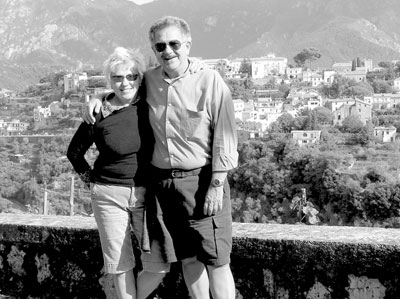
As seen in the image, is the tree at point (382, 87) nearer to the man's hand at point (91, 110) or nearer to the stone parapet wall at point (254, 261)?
the stone parapet wall at point (254, 261)

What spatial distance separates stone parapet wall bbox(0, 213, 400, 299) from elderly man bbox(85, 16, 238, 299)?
9.7 inches

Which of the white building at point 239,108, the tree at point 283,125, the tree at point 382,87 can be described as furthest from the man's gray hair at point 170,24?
the tree at point 382,87

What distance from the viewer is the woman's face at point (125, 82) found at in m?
2.52

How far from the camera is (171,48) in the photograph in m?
2.40

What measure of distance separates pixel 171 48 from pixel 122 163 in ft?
1.74

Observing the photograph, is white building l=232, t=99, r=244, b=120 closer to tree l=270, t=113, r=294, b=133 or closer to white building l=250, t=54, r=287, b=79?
tree l=270, t=113, r=294, b=133

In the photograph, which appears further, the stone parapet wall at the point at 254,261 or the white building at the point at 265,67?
the white building at the point at 265,67

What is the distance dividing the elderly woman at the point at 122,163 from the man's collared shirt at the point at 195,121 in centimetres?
10

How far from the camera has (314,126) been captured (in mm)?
46938

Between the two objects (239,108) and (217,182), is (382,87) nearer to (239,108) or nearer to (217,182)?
(239,108)

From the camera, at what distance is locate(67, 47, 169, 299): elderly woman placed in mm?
2523

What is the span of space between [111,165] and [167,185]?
26 centimetres

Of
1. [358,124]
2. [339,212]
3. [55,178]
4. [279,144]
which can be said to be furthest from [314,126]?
[55,178]

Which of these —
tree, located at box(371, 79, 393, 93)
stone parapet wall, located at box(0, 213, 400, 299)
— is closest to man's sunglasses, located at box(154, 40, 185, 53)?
stone parapet wall, located at box(0, 213, 400, 299)
